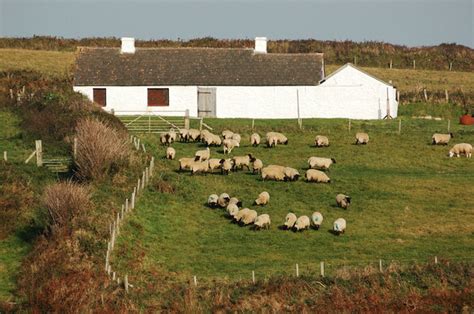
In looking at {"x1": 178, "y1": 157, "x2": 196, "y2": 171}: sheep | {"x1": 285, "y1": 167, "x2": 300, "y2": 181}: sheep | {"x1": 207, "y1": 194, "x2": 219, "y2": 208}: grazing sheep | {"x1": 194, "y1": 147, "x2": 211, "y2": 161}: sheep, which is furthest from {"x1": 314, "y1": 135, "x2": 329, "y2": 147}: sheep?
{"x1": 207, "y1": 194, "x2": 219, "y2": 208}: grazing sheep

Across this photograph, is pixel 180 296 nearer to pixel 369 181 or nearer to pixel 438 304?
pixel 438 304

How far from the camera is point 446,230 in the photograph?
1784 inches

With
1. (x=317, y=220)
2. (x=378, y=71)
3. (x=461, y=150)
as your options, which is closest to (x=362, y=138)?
(x=461, y=150)

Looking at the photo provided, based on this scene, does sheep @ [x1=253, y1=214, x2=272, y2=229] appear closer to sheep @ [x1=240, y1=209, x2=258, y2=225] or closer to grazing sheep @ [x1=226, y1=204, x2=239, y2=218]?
sheep @ [x1=240, y1=209, x2=258, y2=225]

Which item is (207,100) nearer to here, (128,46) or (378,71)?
(128,46)

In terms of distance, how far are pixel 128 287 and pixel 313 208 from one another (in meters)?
13.1

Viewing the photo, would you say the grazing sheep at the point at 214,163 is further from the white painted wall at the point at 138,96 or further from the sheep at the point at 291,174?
the white painted wall at the point at 138,96

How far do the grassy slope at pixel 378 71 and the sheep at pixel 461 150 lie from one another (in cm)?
2526

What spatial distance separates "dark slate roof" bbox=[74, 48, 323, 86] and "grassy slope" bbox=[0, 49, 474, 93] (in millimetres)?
9412

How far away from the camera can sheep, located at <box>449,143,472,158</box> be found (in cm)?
5931

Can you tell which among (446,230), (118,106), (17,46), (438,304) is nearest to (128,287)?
(438,304)

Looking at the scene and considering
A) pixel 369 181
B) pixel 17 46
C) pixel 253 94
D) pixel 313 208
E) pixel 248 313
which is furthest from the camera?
pixel 17 46

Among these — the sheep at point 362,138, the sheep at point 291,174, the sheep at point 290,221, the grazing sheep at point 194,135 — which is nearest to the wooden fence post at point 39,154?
the grazing sheep at point 194,135

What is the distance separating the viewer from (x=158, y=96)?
74.3 metres
